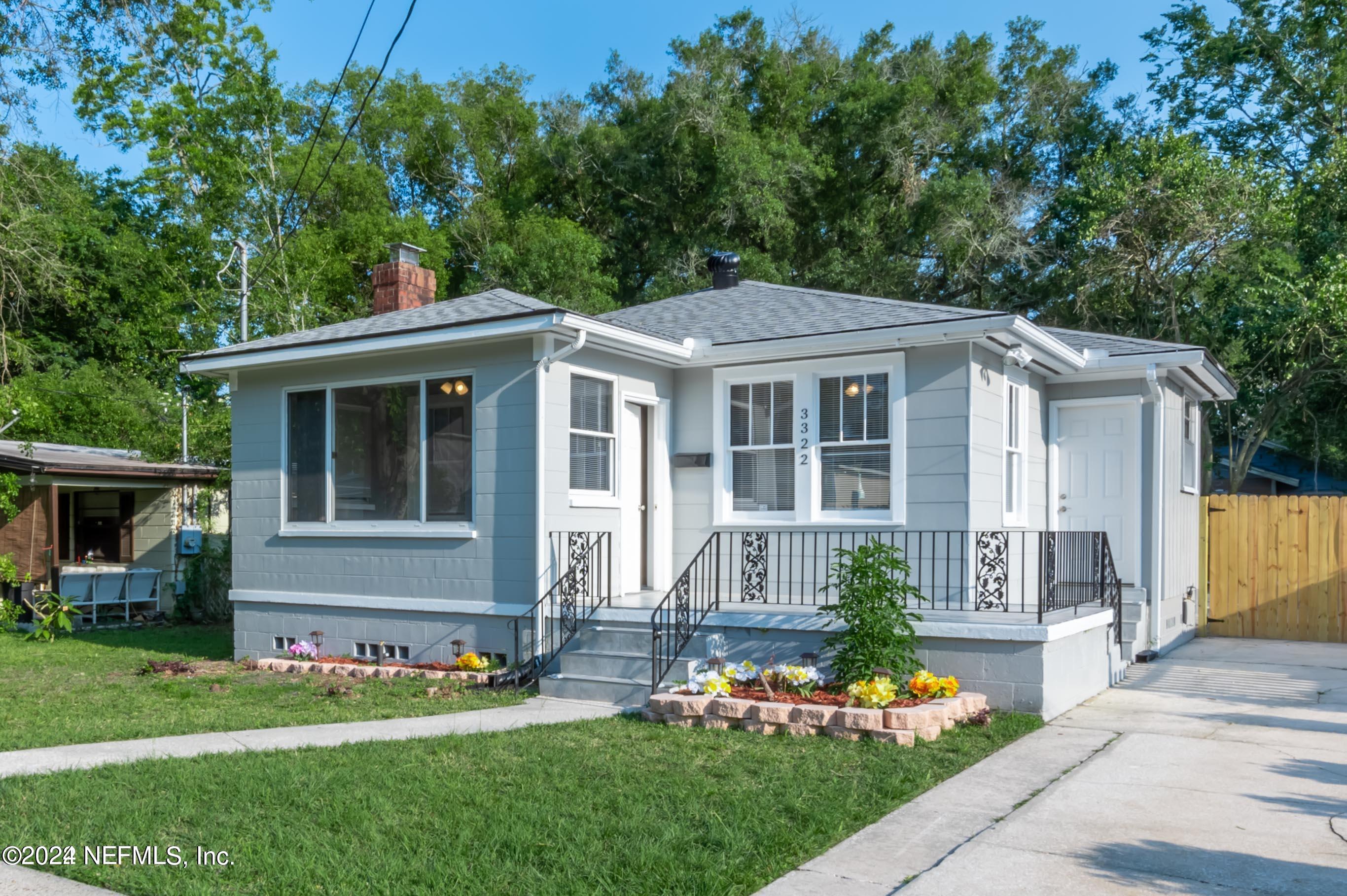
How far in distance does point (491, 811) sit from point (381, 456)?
5942 mm

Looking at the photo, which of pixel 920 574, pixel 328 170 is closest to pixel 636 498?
pixel 920 574

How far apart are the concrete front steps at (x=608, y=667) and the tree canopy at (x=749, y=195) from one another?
11.0 meters

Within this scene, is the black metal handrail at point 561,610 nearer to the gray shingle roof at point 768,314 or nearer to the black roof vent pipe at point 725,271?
the gray shingle roof at point 768,314

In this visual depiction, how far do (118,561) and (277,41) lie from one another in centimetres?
1348

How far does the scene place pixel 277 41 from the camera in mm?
24766

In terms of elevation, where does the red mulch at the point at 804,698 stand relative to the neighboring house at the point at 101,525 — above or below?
below

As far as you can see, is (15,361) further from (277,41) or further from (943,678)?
(943,678)

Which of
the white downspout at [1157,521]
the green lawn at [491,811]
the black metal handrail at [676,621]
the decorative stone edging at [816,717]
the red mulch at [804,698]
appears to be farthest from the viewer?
the white downspout at [1157,521]

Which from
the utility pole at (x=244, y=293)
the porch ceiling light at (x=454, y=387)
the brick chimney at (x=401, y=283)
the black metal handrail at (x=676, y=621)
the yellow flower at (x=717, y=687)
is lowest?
the yellow flower at (x=717, y=687)

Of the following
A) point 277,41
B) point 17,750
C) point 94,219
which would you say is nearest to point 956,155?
point 277,41

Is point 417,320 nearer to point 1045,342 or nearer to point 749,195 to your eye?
point 1045,342

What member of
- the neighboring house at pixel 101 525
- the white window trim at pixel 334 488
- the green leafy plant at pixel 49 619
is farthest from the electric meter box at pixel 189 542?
the white window trim at pixel 334 488

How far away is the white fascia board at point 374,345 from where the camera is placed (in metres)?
9.05

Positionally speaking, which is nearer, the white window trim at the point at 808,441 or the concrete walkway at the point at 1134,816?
the concrete walkway at the point at 1134,816
